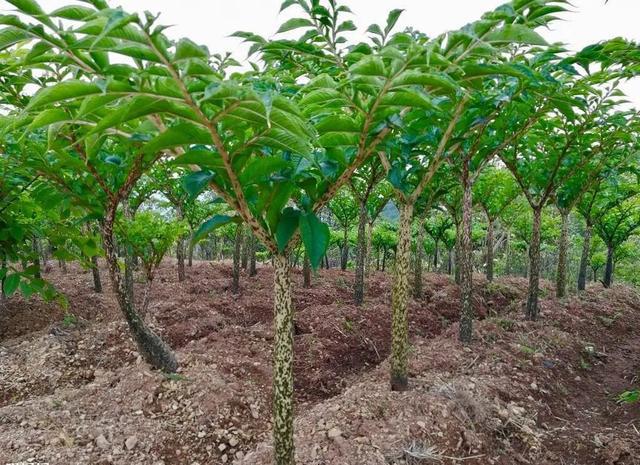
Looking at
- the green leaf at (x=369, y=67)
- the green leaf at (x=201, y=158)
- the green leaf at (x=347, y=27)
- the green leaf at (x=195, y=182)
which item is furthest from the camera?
the green leaf at (x=347, y=27)

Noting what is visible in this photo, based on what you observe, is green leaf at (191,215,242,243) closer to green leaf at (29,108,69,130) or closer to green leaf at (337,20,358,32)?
green leaf at (29,108,69,130)

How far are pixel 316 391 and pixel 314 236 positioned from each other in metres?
4.19

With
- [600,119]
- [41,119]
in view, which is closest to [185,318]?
[41,119]

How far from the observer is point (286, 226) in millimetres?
2049

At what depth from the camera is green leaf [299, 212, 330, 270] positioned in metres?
1.87

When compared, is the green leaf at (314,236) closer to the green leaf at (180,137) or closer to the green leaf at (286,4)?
the green leaf at (180,137)

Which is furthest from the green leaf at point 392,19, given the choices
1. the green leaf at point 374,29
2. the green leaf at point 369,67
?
the green leaf at point 369,67

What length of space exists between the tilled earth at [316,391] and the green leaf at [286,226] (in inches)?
90.8

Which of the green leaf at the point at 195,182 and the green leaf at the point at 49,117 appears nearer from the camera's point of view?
the green leaf at the point at 49,117

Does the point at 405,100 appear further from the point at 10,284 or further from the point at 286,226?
the point at 10,284

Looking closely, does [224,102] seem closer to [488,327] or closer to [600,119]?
[600,119]

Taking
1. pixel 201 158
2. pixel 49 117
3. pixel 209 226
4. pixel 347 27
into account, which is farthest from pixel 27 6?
pixel 347 27

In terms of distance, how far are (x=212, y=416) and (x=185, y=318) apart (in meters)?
3.92

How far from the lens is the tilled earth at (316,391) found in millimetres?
3633
